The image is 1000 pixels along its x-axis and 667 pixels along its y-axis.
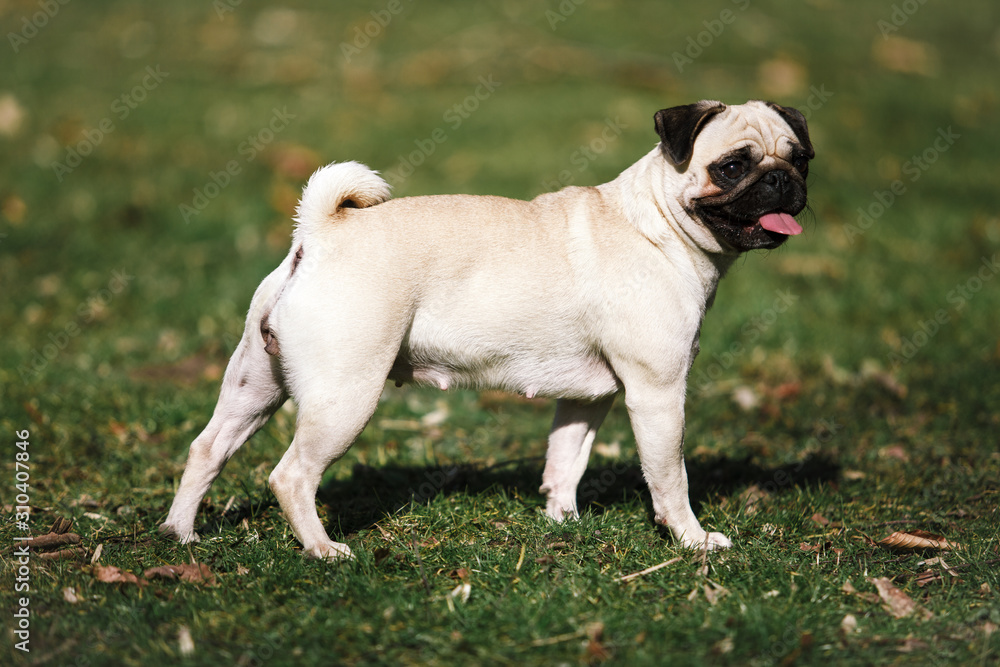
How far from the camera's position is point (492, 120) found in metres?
12.3

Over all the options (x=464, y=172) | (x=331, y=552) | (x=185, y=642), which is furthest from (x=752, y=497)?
(x=464, y=172)

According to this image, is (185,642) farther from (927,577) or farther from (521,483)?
(927,577)

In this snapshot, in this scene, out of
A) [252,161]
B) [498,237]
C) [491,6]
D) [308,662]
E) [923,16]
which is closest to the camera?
[308,662]

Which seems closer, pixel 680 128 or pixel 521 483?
pixel 680 128

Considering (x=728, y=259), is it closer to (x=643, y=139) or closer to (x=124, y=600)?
(x=124, y=600)

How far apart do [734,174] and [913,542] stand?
1.91 m

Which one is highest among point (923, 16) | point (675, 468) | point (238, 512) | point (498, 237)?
point (498, 237)

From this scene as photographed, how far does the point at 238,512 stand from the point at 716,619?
2.49m

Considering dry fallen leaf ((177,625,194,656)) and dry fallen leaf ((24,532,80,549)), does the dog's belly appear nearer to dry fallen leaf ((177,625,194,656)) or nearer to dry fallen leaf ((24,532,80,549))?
dry fallen leaf ((177,625,194,656))

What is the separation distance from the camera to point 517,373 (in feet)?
14.0

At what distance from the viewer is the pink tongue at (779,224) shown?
4.07 metres

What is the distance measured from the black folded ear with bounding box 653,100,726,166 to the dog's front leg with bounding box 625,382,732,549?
1056 millimetres

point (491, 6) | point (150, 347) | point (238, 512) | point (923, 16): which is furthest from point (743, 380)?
point (923, 16)

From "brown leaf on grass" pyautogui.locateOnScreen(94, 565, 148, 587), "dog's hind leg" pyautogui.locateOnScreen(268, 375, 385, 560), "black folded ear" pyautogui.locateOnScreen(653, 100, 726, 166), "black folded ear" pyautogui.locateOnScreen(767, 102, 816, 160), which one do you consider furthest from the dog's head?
"brown leaf on grass" pyautogui.locateOnScreen(94, 565, 148, 587)
